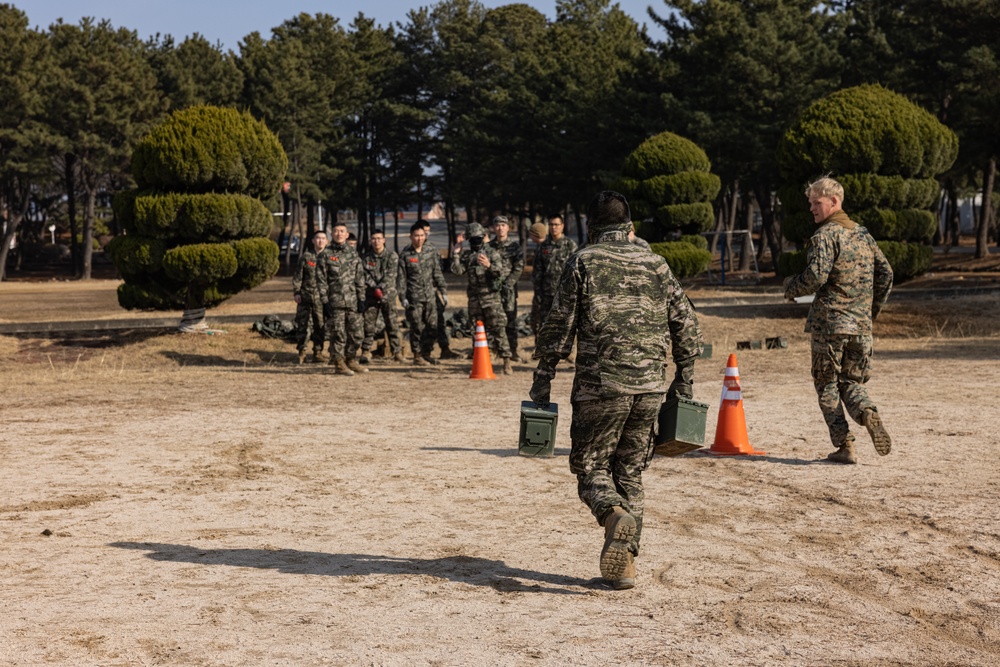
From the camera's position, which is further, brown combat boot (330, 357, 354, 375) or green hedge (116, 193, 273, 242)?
green hedge (116, 193, 273, 242)

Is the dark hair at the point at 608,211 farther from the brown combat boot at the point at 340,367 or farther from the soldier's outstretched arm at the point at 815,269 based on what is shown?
the brown combat boot at the point at 340,367

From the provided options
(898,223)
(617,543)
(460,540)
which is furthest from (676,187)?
(617,543)

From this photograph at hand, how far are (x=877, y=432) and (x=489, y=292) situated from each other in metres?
8.89

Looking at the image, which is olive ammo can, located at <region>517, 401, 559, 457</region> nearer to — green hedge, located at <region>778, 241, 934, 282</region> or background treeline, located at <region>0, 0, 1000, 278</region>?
green hedge, located at <region>778, 241, 934, 282</region>

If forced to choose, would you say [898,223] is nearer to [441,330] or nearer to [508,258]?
[441,330]

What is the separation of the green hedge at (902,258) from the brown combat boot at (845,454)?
1567 cm

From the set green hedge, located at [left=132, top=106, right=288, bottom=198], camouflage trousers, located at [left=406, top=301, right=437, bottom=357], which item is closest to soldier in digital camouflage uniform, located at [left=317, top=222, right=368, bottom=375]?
camouflage trousers, located at [left=406, top=301, right=437, bottom=357]

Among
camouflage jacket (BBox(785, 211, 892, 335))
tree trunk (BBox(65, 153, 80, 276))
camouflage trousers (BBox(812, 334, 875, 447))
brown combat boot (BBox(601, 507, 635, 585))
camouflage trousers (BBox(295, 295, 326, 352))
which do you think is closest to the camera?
brown combat boot (BBox(601, 507, 635, 585))

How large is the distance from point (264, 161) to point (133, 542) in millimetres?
17740

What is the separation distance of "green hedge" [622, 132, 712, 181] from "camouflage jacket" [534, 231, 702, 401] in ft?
96.3

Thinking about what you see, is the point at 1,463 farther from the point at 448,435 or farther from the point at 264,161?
the point at 264,161

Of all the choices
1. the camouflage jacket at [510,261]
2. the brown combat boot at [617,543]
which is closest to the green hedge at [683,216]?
the camouflage jacket at [510,261]

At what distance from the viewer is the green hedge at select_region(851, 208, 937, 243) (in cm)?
2452

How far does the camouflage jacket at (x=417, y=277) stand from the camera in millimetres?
18344
